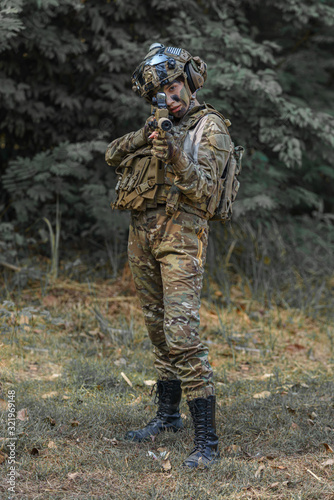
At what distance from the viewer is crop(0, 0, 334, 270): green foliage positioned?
627cm

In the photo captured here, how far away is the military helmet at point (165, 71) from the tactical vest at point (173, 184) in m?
0.20

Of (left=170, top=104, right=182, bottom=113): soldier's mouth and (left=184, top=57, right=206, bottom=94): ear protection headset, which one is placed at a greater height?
(left=184, top=57, right=206, bottom=94): ear protection headset

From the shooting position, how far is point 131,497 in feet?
9.93

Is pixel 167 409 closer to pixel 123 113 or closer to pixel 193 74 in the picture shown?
pixel 193 74

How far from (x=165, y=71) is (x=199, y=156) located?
53cm

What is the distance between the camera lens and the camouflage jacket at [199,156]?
3248mm

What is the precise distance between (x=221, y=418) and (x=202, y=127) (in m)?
2.06

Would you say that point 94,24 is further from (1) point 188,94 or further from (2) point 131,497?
(2) point 131,497

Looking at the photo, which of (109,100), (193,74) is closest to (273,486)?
Result: (193,74)

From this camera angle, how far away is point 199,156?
3367mm

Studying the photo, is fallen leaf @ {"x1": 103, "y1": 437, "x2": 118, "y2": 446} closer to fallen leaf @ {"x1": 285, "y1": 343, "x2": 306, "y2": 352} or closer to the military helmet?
the military helmet

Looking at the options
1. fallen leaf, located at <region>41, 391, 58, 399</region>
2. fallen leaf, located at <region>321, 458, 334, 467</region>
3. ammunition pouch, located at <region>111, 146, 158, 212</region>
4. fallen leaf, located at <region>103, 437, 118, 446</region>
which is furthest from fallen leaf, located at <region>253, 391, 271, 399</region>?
ammunition pouch, located at <region>111, 146, 158, 212</region>

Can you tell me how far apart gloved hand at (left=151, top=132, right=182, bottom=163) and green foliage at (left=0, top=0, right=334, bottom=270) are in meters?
3.19

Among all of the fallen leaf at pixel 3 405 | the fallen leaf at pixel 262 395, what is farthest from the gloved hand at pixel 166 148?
the fallen leaf at pixel 262 395
